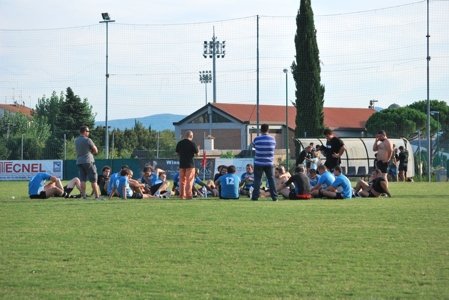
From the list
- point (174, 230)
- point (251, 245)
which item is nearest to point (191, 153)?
point (174, 230)

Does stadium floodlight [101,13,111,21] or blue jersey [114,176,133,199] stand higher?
stadium floodlight [101,13,111,21]

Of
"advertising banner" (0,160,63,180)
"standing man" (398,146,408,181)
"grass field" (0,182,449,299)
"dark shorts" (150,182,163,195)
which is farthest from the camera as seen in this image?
"advertising banner" (0,160,63,180)

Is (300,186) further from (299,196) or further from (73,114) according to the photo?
(73,114)

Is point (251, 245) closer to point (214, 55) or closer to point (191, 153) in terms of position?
point (191, 153)

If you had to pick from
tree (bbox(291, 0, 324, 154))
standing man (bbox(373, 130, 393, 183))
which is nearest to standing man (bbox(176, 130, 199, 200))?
standing man (bbox(373, 130, 393, 183))

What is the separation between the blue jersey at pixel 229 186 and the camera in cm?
1819

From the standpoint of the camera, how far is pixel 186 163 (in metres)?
18.1

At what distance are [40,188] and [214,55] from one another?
49649 mm

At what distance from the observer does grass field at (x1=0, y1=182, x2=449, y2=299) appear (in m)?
6.29

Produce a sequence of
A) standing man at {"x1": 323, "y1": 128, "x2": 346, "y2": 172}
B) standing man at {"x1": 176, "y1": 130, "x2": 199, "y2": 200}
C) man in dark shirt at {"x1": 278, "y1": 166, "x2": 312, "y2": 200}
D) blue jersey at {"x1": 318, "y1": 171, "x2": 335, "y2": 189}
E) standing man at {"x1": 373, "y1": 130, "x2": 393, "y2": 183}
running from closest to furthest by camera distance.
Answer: man in dark shirt at {"x1": 278, "y1": 166, "x2": 312, "y2": 200} → standing man at {"x1": 176, "y1": 130, "x2": 199, "y2": 200} → blue jersey at {"x1": 318, "y1": 171, "x2": 335, "y2": 189} → standing man at {"x1": 323, "y1": 128, "x2": 346, "y2": 172} → standing man at {"x1": 373, "y1": 130, "x2": 393, "y2": 183}

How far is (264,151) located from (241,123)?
5133cm

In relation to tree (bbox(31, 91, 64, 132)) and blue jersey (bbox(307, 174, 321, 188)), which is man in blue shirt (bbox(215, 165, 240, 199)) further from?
tree (bbox(31, 91, 64, 132))

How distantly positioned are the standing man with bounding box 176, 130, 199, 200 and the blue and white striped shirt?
1632mm

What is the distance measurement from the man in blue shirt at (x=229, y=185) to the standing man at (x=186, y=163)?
802mm
